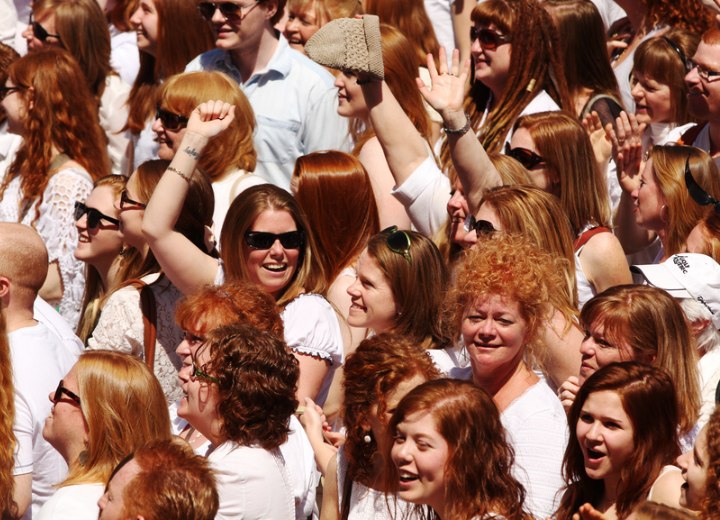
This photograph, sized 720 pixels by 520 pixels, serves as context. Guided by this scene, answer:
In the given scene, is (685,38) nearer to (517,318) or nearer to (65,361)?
(517,318)

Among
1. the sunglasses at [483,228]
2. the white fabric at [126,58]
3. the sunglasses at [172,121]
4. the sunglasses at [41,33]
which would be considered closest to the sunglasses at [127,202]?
the sunglasses at [172,121]

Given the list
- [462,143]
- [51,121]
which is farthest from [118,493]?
[51,121]

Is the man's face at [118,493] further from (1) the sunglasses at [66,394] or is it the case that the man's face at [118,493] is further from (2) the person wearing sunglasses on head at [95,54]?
(2) the person wearing sunglasses on head at [95,54]

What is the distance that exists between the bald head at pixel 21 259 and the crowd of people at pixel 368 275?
Result: 1cm

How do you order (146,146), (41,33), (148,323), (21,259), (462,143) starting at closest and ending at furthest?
(462,143)
(21,259)
(148,323)
(146,146)
(41,33)

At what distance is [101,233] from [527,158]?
2.16m

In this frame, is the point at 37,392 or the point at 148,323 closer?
the point at 37,392

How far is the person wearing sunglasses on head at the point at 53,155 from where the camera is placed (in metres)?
7.46

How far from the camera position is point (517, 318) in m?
4.89

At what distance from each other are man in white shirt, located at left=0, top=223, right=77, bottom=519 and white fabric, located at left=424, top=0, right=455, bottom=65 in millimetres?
4808

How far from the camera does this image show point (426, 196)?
6.21 meters

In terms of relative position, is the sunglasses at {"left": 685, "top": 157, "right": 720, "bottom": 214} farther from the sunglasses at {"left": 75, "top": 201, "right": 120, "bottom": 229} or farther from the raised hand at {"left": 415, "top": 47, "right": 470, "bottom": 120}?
the sunglasses at {"left": 75, "top": 201, "right": 120, "bottom": 229}

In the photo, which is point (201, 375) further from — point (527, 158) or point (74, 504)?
point (527, 158)

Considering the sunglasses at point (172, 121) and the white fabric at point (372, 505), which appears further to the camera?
the sunglasses at point (172, 121)
